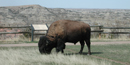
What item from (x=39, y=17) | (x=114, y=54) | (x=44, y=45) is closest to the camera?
(x=44, y=45)

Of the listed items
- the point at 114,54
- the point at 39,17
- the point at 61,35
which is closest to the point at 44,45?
the point at 61,35

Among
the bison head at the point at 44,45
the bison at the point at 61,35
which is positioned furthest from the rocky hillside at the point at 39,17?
the bison head at the point at 44,45

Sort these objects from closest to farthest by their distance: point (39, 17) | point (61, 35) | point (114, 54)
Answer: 1. point (61, 35)
2. point (114, 54)
3. point (39, 17)

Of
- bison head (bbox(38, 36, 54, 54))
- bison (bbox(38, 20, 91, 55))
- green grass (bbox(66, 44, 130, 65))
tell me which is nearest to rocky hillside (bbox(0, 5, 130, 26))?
green grass (bbox(66, 44, 130, 65))

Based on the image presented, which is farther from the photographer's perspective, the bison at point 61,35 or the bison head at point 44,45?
the bison at point 61,35

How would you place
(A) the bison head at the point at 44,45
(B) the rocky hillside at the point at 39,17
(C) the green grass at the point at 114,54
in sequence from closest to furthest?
(C) the green grass at the point at 114,54 → (A) the bison head at the point at 44,45 → (B) the rocky hillside at the point at 39,17

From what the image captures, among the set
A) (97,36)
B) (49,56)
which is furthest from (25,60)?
(97,36)

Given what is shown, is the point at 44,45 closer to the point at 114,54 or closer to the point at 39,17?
the point at 114,54

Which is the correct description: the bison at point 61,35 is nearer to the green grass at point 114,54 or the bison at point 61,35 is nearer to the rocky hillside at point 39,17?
the green grass at point 114,54

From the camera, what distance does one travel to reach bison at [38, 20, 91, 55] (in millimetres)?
13914

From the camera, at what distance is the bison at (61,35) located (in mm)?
13914

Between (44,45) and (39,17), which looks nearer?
(44,45)

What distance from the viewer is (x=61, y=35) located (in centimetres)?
1414

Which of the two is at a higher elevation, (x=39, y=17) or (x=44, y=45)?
(x=44, y=45)
